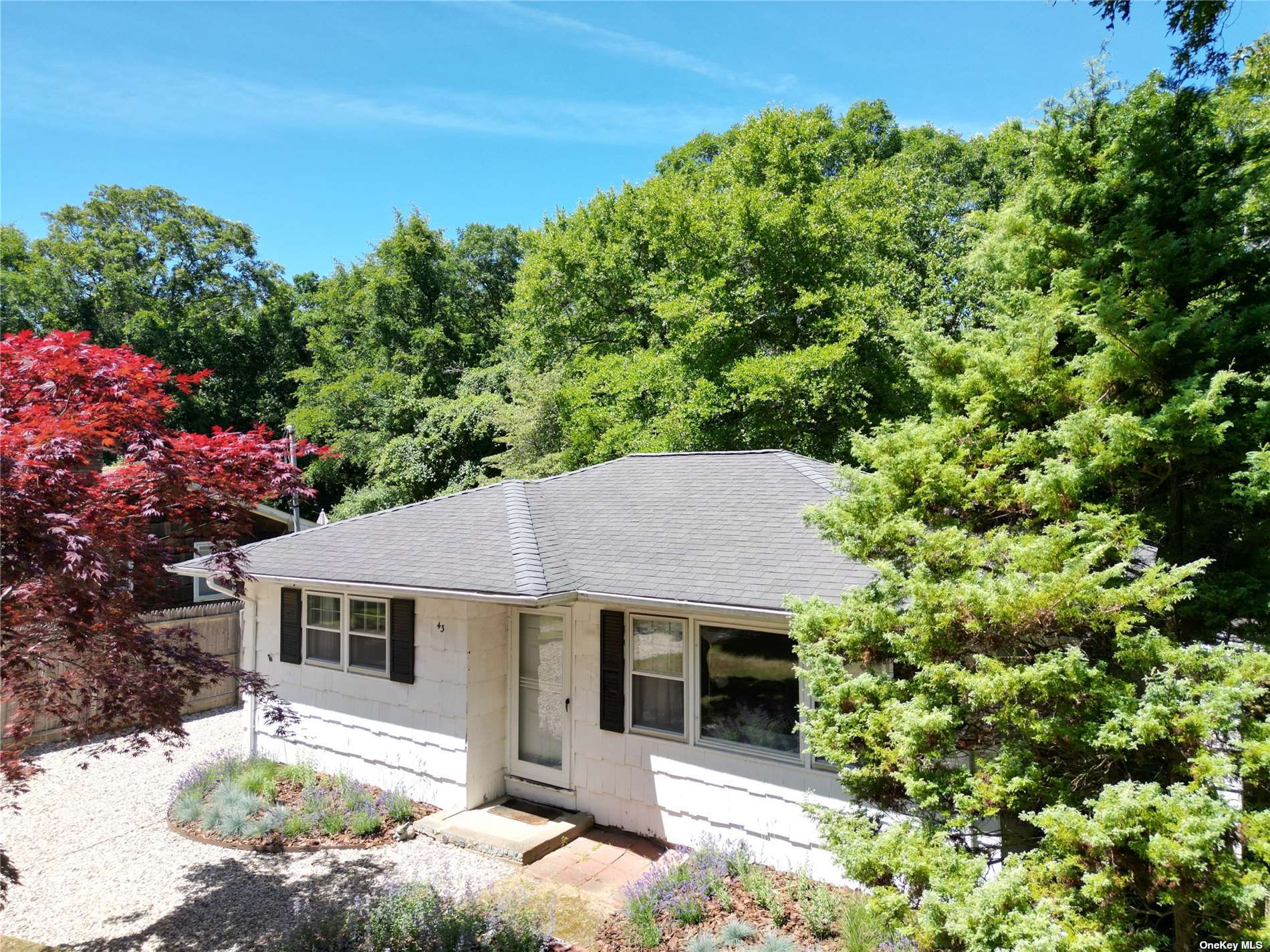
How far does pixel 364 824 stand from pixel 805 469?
6.88 meters

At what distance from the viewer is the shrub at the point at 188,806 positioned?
768 cm

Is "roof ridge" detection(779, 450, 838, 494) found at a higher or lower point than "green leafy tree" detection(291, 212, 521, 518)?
lower

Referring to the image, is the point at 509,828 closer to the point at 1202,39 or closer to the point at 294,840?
the point at 294,840

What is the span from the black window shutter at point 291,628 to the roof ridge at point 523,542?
3257 millimetres

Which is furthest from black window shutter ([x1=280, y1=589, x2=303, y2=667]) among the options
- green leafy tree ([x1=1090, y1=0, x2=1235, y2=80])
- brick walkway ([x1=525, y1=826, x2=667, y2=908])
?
green leafy tree ([x1=1090, y1=0, x2=1235, y2=80])

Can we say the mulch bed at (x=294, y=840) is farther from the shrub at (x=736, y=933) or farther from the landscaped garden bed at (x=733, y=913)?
the shrub at (x=736, y=933)

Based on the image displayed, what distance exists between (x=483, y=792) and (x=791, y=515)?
4905 mm

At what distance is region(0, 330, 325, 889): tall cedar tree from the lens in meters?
3.78

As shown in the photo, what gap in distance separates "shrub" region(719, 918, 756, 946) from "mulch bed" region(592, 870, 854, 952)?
0.05 meters

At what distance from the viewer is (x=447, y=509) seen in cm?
995

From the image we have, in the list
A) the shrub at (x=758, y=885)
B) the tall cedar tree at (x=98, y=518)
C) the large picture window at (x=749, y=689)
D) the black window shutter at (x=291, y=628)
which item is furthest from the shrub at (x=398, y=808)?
the shrub at (x=758, y=885)

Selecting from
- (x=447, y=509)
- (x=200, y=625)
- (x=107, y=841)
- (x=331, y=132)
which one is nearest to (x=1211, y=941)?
(x=447, y=509)

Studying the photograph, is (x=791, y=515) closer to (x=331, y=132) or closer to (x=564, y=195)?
(x=331, y=132)

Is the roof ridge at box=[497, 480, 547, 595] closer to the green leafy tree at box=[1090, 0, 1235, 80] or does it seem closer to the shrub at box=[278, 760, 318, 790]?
the shrub at box=[278, 760, 318, 790]
